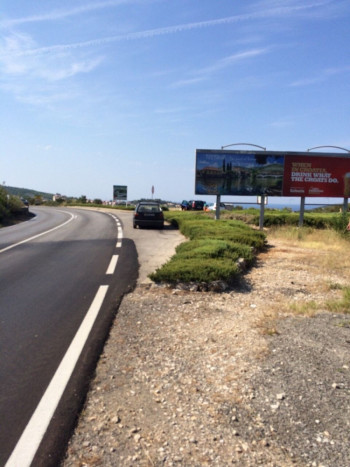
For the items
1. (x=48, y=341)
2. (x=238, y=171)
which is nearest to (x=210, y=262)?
(x=48, y=341)

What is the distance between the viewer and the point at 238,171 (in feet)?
74.1

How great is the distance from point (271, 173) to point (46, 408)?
20.6 meters

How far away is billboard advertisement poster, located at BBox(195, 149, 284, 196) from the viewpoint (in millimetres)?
22469

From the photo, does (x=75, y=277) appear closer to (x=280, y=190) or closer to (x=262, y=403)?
(x=262, y=403)

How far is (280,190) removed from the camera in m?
23.0

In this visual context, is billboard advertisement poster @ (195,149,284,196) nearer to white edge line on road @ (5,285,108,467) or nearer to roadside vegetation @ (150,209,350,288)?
roadside vegetation @ (150,209,350,288)

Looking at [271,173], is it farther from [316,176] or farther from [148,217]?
[148,217]

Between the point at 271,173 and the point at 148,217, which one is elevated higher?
the point at 271,173

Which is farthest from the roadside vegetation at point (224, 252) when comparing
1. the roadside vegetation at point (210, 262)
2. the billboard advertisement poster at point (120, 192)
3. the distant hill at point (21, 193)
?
the billboard advertisement poster at point (120, 192)

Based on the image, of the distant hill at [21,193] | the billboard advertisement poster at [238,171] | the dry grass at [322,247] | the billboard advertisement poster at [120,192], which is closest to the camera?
the dry grass at [322,247]

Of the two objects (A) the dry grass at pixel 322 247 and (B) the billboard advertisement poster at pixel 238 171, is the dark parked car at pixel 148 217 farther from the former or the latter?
(A) the dry grass at pixel 322 247

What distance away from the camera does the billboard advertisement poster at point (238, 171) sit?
73.7 ft

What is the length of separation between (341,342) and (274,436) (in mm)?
2298

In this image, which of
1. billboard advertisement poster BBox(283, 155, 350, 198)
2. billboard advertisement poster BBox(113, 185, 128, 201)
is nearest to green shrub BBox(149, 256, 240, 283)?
billboard advertisement poster BBox(283, 155, 350, 198)
